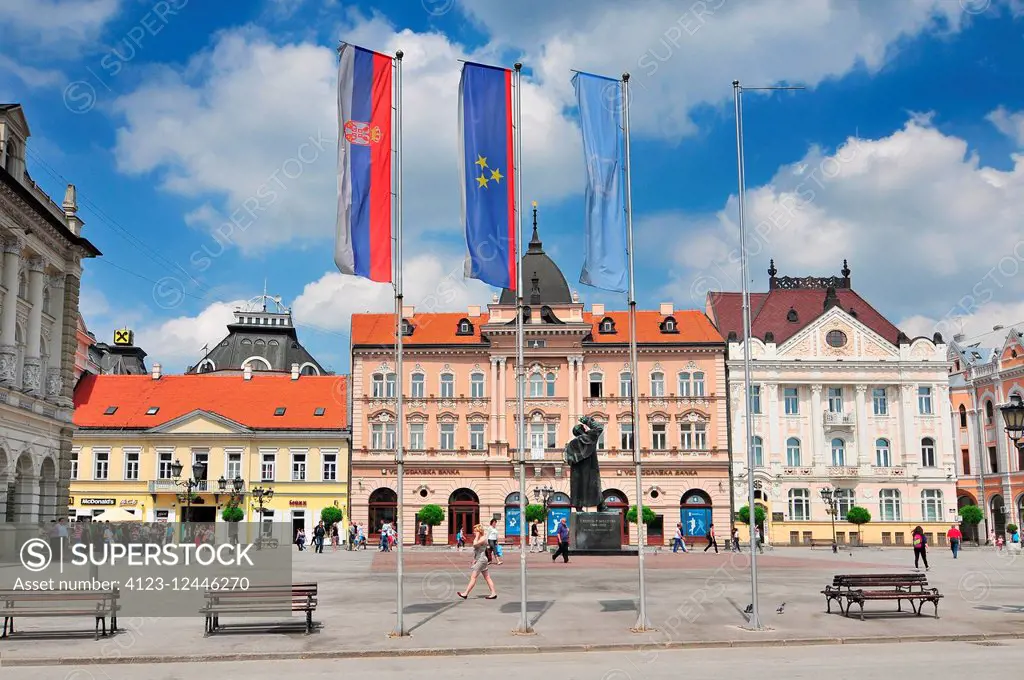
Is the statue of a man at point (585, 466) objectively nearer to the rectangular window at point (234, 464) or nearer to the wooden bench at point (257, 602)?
the wooden bench at point (257, 602)

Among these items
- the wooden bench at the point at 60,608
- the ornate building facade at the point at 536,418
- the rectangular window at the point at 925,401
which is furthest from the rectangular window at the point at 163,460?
the rectangular window at the point at 925,401

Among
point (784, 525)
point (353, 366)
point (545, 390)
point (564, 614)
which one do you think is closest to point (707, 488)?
point (784, 525)

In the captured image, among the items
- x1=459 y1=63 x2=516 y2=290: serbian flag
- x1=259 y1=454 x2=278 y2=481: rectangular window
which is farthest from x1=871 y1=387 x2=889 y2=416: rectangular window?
x1=459 y1=63 x2=516 y2=290: serbian flag

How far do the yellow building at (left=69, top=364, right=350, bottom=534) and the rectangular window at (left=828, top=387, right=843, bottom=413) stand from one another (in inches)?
1336

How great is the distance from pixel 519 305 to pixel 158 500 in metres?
53.7

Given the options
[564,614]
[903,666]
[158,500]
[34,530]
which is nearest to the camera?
[903,666]

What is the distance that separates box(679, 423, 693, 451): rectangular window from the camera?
220ft

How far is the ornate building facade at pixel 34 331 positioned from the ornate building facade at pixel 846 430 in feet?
138

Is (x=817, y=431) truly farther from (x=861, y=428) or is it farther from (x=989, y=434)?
(x=989, y=434)

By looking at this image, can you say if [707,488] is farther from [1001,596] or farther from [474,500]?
[1001,596]

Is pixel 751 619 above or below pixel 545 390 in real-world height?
below

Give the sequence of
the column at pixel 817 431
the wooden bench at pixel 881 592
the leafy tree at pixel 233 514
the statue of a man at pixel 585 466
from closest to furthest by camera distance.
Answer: the wooden bench at pixel 881 592, the statue of a man at pixel 585 466, the leafy tree at pixel 233 514, the column at pixel 817 431

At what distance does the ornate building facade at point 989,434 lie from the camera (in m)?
75.7

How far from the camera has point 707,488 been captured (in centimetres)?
6625
